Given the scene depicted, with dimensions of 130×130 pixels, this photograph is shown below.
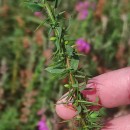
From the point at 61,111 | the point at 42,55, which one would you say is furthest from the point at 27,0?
the point at 42,55

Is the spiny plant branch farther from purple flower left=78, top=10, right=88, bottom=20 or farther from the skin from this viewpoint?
purple flower left=78, top=10, right=88, bottom=20

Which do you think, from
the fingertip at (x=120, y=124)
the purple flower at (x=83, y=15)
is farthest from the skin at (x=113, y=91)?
the purple flower at (x=83, y=15)

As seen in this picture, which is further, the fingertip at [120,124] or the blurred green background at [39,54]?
the blurred green background at [39,54]

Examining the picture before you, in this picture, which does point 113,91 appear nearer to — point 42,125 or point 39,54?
point 42,125

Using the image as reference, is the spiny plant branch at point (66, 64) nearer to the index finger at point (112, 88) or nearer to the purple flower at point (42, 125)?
the index finger at point (112, 88)

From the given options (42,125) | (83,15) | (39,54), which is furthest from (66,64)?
(83,15)

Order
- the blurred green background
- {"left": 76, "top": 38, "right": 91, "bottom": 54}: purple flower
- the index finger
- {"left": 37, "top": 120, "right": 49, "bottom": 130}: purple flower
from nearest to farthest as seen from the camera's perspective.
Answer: the index finger < {"left": 37, "top": 120, "right": 49, "bottom": 130}: purple flower < the blurred green background < {"left": 76, "top": 38, "right": 91, "bottom": 54}: purple flower

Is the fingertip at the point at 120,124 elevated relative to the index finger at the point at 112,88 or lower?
lower

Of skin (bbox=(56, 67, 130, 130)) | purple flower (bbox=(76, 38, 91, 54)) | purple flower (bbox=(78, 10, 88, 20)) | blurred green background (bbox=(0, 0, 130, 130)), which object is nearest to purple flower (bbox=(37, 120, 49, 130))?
blurred green background (bbox=(0, 0, 130, 130))
